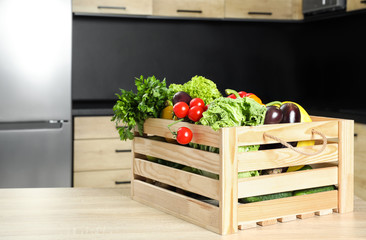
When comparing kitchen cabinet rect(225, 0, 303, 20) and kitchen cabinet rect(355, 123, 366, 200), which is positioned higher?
kitchen cabinet rect(225, 0, 303, 20)

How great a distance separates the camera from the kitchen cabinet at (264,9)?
3.45m

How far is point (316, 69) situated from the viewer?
3.88 m

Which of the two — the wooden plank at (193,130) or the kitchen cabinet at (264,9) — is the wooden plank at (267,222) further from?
the kitchen cabinet at (264,9)

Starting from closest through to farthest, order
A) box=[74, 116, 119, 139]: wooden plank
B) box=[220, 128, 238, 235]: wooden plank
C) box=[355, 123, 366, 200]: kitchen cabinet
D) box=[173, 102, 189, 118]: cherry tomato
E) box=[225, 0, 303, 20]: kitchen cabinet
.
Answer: box=[220, 128, 238, 235]: wooden plank
box=[173, 102, 189, 118]: cherry tomato
box=[355, 123, 366, 200]: kitchen cabinet
box=[74, 116, 119, 139]: wooden plank
box=[225, 0, 303, 20]: kitchen cabinet

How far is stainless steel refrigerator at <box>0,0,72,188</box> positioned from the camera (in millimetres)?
2920

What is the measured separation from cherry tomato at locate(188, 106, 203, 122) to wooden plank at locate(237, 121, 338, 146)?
113 mm

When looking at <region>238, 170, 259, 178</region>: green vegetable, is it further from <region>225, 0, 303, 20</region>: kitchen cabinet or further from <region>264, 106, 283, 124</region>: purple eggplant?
<region>225, 0, 303, 20</region>: kitchen cabinet

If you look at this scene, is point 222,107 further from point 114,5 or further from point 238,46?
point 238,46

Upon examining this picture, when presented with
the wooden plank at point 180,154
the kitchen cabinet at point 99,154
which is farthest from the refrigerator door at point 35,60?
the wooden plank at point 180,154

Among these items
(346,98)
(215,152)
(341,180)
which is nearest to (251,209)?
(215,152)

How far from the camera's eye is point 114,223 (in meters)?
1.11

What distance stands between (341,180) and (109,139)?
205 centimetres

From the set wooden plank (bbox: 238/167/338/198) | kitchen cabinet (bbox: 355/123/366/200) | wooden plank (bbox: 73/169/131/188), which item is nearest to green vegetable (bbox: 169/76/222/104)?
wooden plank (bbox: 238/167/338/198)

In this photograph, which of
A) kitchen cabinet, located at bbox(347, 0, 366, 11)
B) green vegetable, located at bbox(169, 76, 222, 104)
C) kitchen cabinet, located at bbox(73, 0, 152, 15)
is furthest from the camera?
kitchen cabinet, located at bbox(73, 0, 152, 15)
